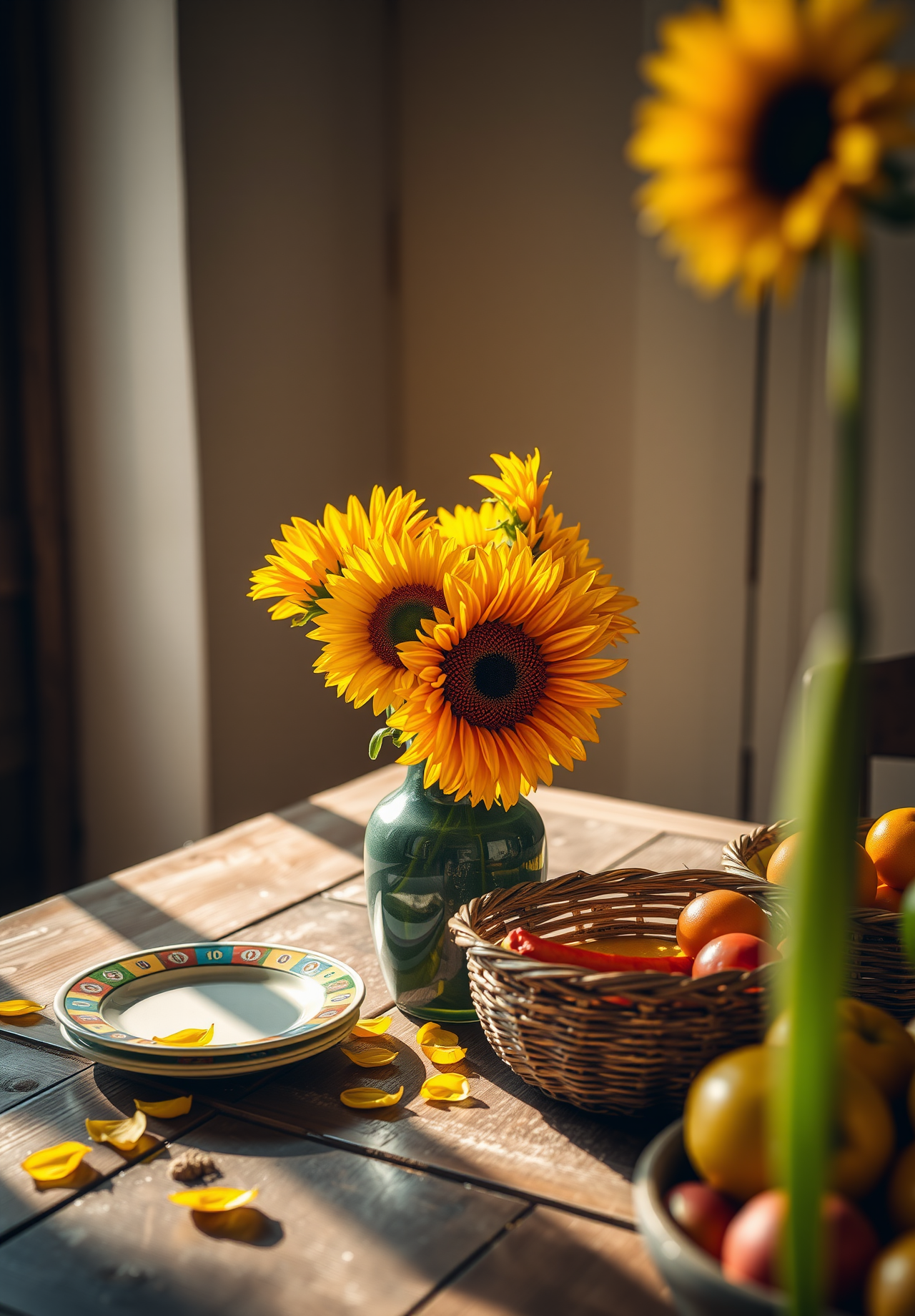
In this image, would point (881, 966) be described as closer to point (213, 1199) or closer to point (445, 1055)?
point (445, 1055)

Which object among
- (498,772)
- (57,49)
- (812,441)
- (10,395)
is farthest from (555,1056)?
(57,49)

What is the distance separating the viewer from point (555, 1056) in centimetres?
76

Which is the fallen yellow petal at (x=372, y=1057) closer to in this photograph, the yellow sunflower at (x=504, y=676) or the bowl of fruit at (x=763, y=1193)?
the yellow sunflower at (x=504, y=676)

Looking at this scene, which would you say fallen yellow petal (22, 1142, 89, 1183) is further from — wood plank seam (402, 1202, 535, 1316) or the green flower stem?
the green flower stem

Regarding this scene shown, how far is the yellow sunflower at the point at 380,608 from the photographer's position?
0.88 meters

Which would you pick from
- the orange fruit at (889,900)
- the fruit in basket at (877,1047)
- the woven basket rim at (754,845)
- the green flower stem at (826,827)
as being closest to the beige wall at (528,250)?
the woven basket rim at (754,845)

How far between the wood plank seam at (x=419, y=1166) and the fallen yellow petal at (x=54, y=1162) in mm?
100

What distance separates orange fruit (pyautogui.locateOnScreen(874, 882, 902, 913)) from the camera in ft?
2.97

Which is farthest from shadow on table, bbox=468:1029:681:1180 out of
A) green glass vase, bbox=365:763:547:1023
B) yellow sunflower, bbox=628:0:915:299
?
yellow sunflower, bbox=628:0:915:299

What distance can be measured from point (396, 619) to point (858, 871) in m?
0.37

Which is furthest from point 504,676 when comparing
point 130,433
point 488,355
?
point 488,355

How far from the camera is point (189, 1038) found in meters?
0.86

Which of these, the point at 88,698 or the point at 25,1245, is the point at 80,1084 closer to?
the point at 25,1245

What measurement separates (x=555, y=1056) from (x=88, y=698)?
208cm
